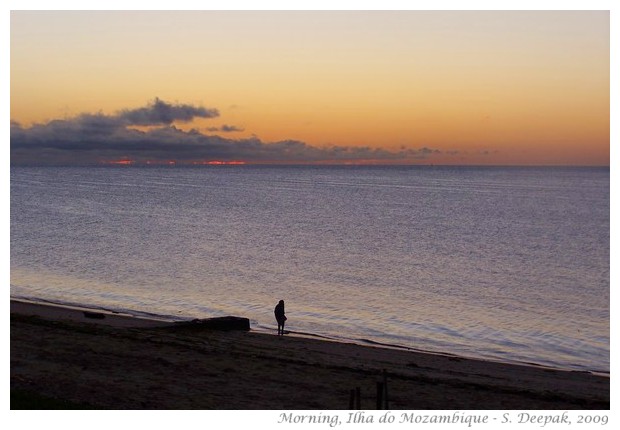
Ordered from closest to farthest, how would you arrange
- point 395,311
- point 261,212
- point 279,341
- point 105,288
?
1. point 279,341
2. point 395,311
3. point 105,288
4. point 261,212

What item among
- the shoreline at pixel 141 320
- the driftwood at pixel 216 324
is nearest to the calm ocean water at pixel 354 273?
the shoreline at pixel 141 320

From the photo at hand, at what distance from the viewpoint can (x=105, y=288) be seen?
A: 128 feet

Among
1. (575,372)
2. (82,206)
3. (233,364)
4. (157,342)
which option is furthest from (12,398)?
(82,206)

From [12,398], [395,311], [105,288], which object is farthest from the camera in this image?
[105,288]

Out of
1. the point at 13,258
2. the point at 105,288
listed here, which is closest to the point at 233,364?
the point at 105,288

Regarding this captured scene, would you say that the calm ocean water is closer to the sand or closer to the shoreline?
the shoreline

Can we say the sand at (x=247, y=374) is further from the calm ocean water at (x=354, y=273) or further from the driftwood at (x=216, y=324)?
the calm ocean water at (x=354, y=273)

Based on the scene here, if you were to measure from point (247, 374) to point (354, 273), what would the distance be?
27.7 meters

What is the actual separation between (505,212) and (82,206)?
63.3 meters

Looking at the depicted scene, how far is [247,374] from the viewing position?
18906mm

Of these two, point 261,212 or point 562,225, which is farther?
point 261,212

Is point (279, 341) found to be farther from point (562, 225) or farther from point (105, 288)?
point (562, 225)

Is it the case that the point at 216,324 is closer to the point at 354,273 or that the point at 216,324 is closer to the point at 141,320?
the point at 141,320

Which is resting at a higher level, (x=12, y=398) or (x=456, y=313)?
(x=12, y=398)
